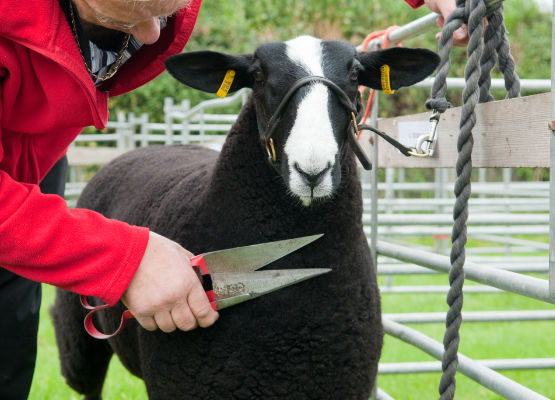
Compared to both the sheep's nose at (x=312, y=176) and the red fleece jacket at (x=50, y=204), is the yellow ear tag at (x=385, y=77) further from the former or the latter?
the red fleece jacket at (x=50, y=204)

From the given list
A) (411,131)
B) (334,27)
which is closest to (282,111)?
(411,131)

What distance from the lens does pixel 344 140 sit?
1.69m

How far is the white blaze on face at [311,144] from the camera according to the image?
57.4 inches

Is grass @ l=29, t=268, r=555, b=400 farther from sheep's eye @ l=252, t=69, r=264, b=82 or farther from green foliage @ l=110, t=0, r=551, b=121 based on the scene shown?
green foliage @ l=110, t=0, r=551, b=121

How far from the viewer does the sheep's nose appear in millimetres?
1469

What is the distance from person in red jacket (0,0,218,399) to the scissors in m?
0.06

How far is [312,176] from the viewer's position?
4.83 feet

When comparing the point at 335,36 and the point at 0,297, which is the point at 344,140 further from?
the point at 335,36

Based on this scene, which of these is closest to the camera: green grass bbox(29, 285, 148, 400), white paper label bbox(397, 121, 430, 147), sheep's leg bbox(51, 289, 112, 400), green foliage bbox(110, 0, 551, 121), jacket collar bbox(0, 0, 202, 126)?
jacket collar bbox(0, 0, 202, 126)

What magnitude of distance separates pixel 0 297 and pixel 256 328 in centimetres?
84

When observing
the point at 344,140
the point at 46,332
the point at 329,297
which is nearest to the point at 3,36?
the point at 344,140

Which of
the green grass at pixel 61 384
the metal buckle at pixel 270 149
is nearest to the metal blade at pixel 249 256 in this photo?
the metal buckle at pixel 270 149

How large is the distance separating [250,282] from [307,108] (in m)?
0.45

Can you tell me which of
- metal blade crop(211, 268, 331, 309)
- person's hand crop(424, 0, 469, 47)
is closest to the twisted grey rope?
person's hand crop(424, 0, 469, 47)
